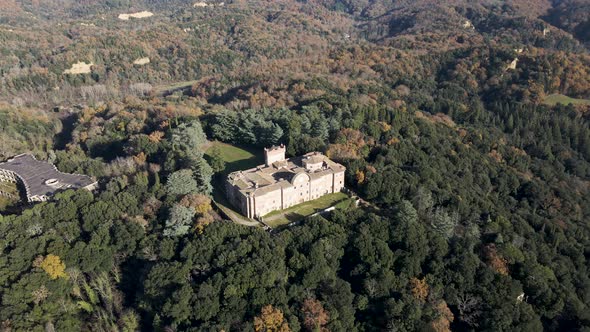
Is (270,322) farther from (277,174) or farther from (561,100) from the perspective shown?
(561,100)

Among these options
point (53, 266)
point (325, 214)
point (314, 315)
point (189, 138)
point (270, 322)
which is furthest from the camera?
point (189, 138)

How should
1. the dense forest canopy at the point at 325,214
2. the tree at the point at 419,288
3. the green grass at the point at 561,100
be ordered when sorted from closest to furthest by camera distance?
1. the dense forest canopy at the point at 325,214
2. the tree at the point at 419,288
3. the green grass at the point at 561,100

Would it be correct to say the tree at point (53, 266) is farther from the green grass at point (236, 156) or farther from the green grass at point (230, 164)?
the green grass at point (236, 156)

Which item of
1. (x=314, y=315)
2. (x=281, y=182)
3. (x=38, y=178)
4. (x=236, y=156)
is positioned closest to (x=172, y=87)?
(x=38, y=178)

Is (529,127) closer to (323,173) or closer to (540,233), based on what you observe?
(540,233)

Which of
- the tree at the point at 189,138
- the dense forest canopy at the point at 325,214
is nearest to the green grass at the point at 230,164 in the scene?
the dense forest canopy at the point at 325,214

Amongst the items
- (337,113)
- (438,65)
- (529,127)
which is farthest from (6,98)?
(529,127)

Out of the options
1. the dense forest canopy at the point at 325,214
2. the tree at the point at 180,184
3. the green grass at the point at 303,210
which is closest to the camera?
the dense forest canopy at the point at 325,214
